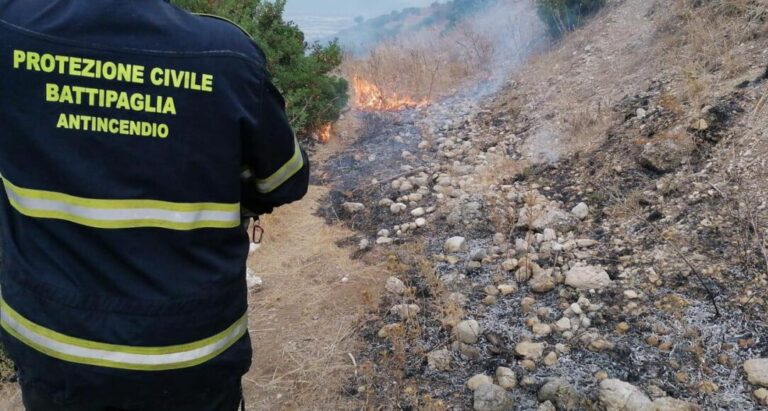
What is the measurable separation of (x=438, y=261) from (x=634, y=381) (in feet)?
5.06

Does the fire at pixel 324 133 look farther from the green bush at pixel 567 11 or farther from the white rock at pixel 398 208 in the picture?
the green bush at pixel 567 11

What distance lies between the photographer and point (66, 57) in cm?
125

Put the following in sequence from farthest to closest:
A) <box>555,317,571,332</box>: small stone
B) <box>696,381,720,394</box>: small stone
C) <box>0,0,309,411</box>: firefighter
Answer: <box>555,317,571,332</box>: small stone < <box>696,381,720,394</box>: small stone < <box>0,0,309,411</box>: firefighter

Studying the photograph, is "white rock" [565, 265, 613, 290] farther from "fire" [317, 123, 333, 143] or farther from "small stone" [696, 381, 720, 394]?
"fire" [317, 123, 333, 143]

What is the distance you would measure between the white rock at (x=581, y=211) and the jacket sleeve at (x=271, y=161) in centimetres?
269

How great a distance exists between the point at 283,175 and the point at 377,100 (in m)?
6.54

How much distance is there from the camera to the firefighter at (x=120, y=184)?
1.27 metres

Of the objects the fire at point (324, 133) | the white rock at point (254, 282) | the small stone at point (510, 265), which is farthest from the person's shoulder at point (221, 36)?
the fire at point (324, 133)

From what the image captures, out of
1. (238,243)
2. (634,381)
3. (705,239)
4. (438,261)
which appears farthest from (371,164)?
(238,243)

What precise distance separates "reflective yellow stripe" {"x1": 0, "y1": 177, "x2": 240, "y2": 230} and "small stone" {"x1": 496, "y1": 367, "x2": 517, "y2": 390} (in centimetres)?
177

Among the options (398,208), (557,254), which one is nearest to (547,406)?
(557,254)

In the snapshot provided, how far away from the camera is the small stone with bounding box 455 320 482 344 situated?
2895mm

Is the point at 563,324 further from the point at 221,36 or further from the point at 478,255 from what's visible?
the point at 221,36

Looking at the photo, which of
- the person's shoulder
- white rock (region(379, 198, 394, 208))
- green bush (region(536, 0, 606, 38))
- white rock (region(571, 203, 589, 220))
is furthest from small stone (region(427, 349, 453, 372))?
green bush (region(536, 0, 606, 38))
